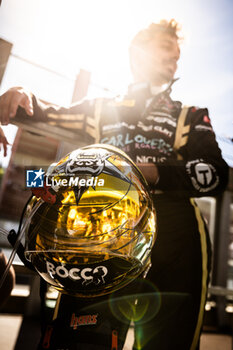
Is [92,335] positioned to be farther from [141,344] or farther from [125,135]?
[125,135]

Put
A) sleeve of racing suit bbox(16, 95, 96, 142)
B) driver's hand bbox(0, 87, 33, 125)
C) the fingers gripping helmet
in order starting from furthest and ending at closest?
sleeve of racing suit bbox(16, 95, 96, 142) < driver's hand bbox(0, 87, 33, 125) < the fingers gripping helmet

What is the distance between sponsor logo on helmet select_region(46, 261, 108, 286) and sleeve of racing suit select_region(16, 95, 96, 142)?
380 mm

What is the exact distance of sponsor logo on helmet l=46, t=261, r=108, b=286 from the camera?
340 mm

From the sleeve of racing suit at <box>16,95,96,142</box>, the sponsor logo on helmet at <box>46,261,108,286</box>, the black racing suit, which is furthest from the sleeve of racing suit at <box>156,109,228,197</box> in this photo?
the sleeve of racing suit at <box>16,95,96,142</box>

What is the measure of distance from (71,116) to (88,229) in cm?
49

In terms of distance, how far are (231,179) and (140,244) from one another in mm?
1243

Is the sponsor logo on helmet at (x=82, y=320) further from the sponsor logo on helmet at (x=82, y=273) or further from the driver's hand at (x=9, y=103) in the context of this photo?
the driver's hand at (x=9, y=103)

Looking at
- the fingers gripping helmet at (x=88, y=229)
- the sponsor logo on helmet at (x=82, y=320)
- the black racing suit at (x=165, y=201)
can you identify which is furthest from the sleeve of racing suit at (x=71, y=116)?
the sponsor logo on helmet at (x=82, y=320)

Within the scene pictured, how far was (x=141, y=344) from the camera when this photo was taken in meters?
0.66

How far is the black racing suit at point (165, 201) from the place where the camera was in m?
0.65

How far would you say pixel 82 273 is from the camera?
34 cm

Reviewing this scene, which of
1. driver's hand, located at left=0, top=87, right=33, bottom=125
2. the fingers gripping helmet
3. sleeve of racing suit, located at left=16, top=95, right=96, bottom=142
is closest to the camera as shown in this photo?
the fingers gripping helmet

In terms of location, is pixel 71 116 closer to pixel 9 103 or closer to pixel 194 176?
pixel 9 103

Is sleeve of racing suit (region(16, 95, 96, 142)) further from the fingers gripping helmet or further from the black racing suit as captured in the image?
the fingers gripping helmet
